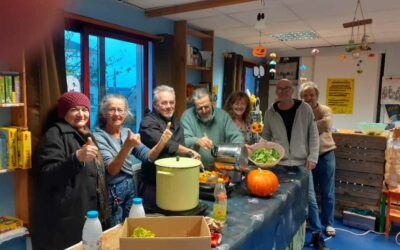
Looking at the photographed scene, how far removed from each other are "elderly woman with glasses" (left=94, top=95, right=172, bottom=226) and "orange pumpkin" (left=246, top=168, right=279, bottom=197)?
497mm

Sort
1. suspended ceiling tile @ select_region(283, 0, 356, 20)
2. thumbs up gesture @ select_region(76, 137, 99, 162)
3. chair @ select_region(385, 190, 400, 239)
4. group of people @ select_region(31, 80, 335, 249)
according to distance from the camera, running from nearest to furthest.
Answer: thumbs up gesture @ select_region(76, 137, 99, 162) → group of people @ select_region(31, 80, 335, 249) → suspended ceiling tile @ select_region(283, 0, 356, 20) → chair @ select_region(385, 190, 400, 239)

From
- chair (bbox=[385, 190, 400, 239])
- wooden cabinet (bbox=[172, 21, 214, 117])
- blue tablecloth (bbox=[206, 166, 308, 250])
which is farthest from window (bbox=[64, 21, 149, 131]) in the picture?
chair (bbox=[385, 190, 400, 239])

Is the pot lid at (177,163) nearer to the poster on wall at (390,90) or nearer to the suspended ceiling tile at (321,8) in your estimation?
the suspended ceiling tile at (321,8)

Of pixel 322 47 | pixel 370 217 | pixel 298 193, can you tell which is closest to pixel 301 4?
pixel 298 193

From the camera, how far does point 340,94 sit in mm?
5250

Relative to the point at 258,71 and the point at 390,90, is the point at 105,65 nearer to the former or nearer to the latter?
the point at 258,71

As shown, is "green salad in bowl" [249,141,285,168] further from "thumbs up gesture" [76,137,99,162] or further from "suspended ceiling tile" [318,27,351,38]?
"suspended ceiling tile" [318,27,351,38]

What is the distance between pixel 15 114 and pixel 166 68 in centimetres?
165

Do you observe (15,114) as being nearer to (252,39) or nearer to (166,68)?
(166,68)

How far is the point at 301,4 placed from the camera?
2.72m

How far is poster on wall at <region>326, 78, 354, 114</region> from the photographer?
203 inches

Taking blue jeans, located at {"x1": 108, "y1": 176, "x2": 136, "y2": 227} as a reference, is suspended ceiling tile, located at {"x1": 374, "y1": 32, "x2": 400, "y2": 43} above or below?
above

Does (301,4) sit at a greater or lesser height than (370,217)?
greater

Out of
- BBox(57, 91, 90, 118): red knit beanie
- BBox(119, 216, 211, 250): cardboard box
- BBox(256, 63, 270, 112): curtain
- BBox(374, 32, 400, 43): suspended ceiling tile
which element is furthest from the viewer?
BBox(256, 63, 270, 112): curtain
